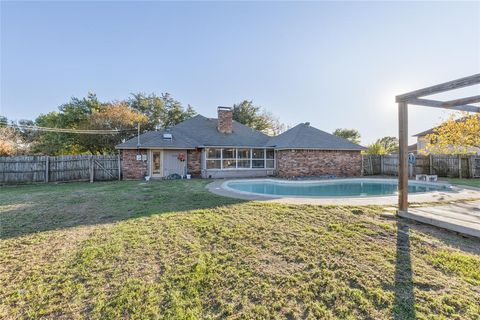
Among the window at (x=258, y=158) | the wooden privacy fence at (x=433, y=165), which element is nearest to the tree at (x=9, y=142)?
the window at (x=258, y=158)

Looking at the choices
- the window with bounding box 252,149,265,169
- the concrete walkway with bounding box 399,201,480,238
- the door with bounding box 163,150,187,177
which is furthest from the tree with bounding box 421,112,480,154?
the door with bounding box 163,150,187,177

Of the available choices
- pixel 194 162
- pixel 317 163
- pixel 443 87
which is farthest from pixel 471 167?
pixel 194 162

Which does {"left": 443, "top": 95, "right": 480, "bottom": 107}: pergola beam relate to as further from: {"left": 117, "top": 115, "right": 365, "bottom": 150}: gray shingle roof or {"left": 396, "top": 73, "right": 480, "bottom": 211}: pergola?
{"left": 117, "top": 115, "right": 365, "bottom": 150}: gray shingle roof

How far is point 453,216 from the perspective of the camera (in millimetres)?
5285

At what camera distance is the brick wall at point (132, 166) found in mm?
14672

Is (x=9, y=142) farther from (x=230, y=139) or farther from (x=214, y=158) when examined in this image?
(x=230, y=139)

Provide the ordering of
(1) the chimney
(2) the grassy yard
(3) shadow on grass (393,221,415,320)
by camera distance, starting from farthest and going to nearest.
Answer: (1) the chimney, (2) the grassy yard, (3) shadow on grass (393,221,415,320)

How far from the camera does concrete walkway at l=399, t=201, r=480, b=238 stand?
14.8 feet

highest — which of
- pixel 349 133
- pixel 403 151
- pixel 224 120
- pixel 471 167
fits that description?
pixel 349 133

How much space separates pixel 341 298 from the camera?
8.66 ft

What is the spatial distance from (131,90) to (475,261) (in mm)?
30635

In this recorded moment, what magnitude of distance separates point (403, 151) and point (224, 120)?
14.2 meters

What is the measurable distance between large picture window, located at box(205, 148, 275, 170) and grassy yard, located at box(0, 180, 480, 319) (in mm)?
10610

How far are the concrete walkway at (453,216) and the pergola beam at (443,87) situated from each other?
2.84 meters
